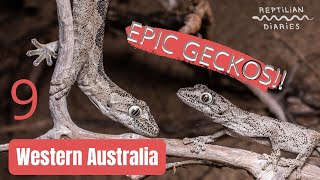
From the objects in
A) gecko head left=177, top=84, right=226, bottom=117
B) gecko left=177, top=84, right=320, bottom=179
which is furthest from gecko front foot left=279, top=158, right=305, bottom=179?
gecko head left=177, top=84, right=226, bottom=117

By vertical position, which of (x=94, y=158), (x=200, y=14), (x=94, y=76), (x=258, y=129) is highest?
(x=200, y=14)

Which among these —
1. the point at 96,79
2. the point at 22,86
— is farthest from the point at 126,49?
the point at 22,86

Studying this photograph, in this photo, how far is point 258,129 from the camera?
1724mm

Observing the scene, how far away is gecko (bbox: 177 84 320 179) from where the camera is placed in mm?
1709

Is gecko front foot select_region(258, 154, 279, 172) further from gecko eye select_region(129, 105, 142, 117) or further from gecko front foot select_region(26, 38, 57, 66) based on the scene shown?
gecko front foot select_region(26, 38, 57, 66)

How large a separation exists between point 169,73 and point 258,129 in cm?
45

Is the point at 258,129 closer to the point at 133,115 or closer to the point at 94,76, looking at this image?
the point at 133,115

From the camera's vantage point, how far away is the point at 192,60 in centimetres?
181

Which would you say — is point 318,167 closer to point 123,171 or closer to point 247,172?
point 247,172

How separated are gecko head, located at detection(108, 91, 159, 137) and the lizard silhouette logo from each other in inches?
20.1

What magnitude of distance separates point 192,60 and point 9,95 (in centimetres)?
68

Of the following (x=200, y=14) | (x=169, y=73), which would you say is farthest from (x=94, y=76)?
(x=200, y=14)

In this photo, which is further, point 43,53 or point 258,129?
point 43,53

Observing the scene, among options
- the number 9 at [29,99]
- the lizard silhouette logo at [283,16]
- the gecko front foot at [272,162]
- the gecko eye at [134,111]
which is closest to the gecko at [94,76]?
the gecko eye at [134,111]
